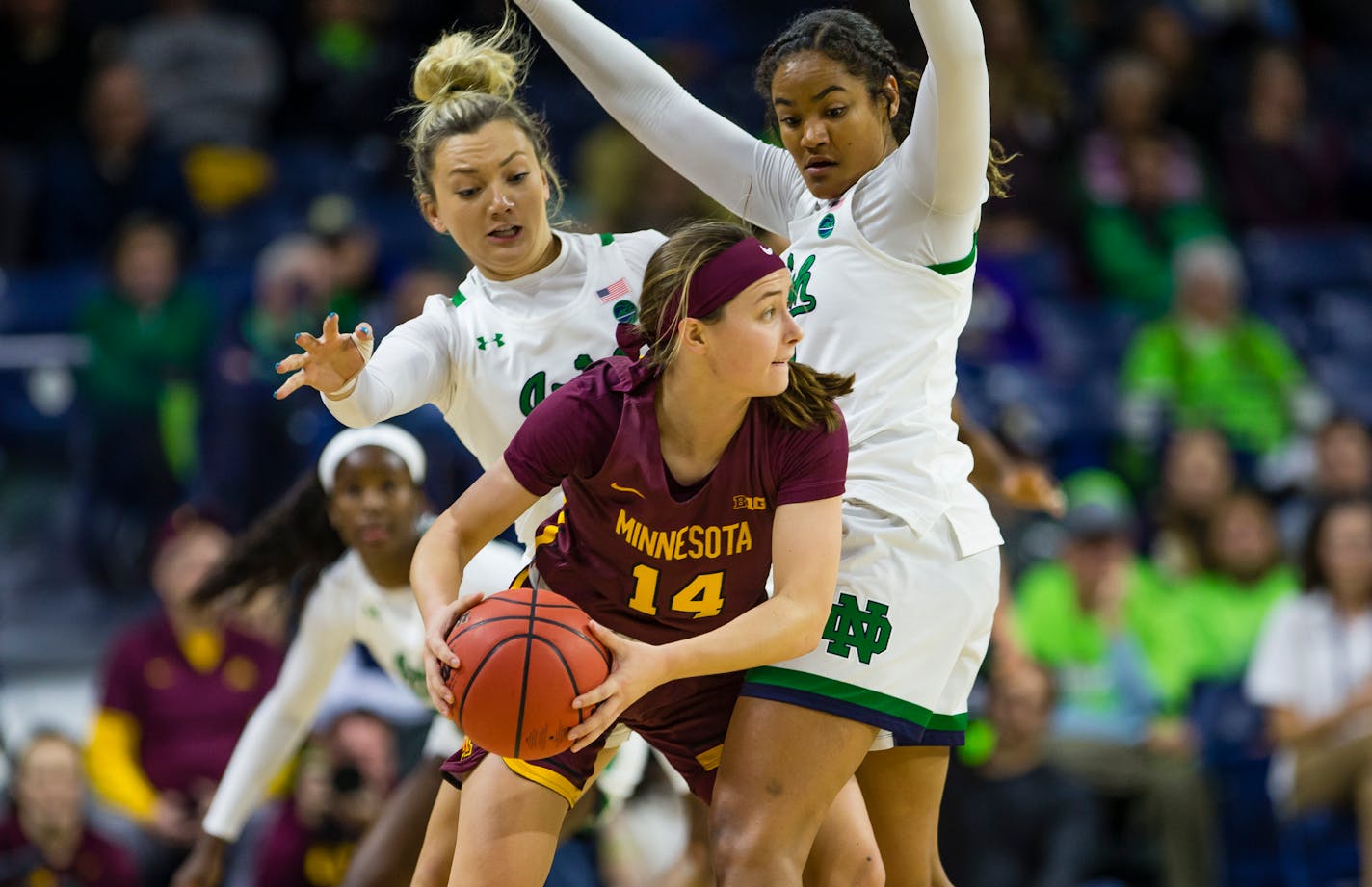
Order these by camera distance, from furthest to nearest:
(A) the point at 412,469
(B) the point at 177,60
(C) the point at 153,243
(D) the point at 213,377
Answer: (B) the point at 177,60 < (C) the point at 153,243 < (D) the point at 213,377 < (A) the point at 412,469

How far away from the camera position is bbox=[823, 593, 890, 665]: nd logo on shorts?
386cm

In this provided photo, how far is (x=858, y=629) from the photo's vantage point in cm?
388

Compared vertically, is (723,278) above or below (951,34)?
below

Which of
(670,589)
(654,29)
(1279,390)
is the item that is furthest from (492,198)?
(654,29)

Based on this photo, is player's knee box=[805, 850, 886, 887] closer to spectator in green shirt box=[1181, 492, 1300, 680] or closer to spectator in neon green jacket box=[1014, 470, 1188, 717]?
spectator in neon green jacket box=[1014, 470, 1188, 717]

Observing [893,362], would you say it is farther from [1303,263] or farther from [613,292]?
[1303,263]

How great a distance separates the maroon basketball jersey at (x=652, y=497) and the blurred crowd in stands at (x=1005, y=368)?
3166 millimetres

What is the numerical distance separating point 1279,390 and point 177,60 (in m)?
6.24

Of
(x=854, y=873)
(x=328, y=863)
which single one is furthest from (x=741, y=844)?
(x=328, y=863)

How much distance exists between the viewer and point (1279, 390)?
9.52 m

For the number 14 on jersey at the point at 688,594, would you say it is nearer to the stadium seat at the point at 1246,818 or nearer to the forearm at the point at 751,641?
the forearm at the point at 751,641

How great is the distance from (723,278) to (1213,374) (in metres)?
6.37

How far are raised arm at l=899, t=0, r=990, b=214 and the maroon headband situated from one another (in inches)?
15.6

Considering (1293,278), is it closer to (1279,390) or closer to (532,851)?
(1279,390)
